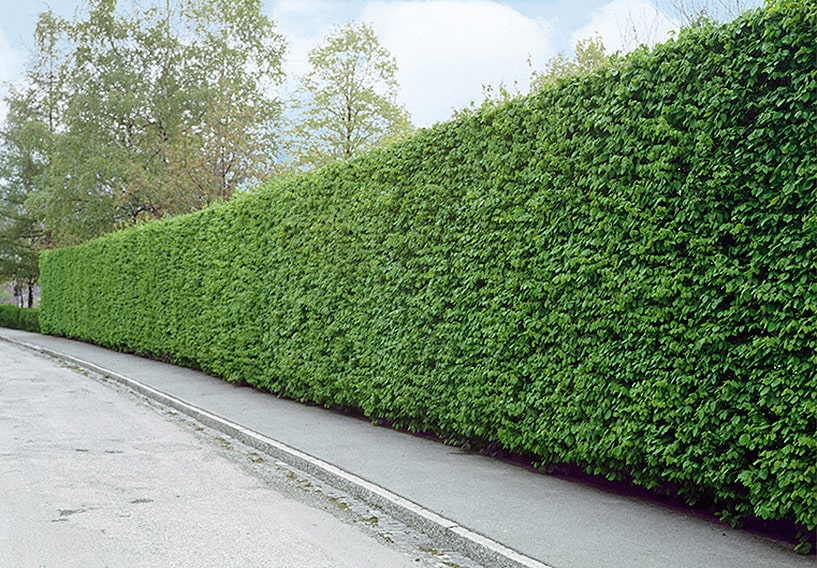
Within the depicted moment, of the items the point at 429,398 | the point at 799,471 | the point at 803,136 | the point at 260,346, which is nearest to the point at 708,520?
the point at 799,471

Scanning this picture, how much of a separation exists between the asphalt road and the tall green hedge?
1.94 metres

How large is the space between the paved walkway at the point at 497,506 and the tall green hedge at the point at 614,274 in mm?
289

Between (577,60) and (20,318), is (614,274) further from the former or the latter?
(20,318)

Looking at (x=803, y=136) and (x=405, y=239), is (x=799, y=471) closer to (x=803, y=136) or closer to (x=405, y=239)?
(x=803, y=136)

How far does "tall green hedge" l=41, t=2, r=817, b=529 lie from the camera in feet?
16.4

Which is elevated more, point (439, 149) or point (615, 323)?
point (439, 149)

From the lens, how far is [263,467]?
320 inches

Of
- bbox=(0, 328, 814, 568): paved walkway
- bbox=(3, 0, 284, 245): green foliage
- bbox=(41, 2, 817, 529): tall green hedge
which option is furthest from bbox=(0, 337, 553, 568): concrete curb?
bbox=(3, 0, 284, 245): green foliage

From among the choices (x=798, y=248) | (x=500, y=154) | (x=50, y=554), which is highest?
(x=500, y=154)

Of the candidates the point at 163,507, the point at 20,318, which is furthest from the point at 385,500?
the point at 20,318

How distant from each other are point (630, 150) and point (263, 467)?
5019mm

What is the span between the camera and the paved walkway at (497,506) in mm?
4930

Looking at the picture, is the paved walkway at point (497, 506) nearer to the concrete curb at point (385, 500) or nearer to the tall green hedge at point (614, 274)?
the concrete curb at point (385, 500)

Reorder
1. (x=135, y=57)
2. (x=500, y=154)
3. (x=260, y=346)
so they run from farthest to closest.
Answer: (x=135, y=57) → (x=260, y=346) → (x=500, y=154)
